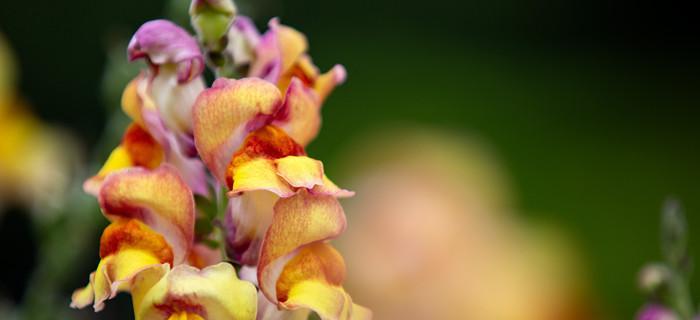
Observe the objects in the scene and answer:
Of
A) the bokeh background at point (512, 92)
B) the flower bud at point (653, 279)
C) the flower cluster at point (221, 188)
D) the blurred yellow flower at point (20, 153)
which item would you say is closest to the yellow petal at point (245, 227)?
the flower cluster at point (221, 188)

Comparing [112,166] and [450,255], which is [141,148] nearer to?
[112,166]

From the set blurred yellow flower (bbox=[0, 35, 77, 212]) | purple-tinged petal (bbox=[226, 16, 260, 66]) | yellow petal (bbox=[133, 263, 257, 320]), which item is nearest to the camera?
yellow petal (bbox=[133, 263, 257, 320])

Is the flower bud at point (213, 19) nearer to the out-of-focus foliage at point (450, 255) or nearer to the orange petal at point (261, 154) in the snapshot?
the orange petal at point (261, 154)

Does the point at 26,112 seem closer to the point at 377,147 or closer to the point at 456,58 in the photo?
the point at 377,147

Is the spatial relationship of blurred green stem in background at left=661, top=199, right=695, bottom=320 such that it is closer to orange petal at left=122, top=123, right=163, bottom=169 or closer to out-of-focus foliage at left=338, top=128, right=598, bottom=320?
out-of-focus foliage at left=338, top=128, right=598, bottom=320

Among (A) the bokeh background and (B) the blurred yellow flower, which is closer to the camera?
(B) the blurred yellow flower

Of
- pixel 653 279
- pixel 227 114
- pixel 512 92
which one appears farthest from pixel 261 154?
pixel 512 92

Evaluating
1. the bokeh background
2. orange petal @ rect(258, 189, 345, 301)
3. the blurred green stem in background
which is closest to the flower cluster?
orange petal @ rect(258, 189, 345, 301)

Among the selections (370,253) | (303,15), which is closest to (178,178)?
(370,253)
